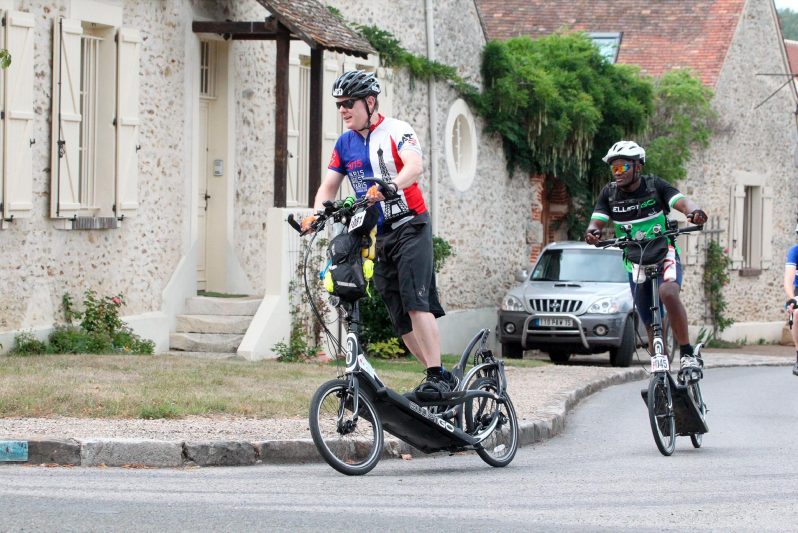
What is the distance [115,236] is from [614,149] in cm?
694

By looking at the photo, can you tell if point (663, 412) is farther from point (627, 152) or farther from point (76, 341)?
point (76, 341)

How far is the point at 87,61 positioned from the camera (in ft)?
48.7

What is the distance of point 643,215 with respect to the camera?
386 inches

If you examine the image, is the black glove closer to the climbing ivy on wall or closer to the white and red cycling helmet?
the white and red cycling helmet

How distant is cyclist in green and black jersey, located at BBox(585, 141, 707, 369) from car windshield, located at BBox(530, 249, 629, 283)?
11040mm

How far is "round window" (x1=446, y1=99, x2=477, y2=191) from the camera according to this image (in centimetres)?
2247

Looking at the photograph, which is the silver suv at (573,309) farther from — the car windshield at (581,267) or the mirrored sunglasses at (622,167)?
the mirrored sunglasses at (622,167)

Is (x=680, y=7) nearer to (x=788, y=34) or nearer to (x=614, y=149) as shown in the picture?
(x=614, y=149)

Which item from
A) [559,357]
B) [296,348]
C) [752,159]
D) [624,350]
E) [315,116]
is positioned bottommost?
[559,357]

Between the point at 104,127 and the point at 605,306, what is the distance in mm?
7998

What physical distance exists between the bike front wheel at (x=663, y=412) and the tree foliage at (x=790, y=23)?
266 feet

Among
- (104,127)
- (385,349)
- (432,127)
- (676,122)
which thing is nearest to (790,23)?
(676,122)

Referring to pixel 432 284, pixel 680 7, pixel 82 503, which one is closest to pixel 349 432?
pixel 432 284

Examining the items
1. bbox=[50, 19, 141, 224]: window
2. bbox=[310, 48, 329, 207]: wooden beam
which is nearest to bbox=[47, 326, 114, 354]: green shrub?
bbox=[50, 19, 141, 224]: window
